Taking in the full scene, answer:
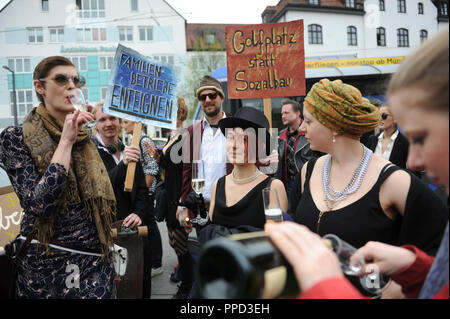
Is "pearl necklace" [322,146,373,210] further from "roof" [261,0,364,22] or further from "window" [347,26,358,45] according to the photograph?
"window" [347,26,358,45]

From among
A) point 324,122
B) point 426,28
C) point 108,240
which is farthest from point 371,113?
point 426,28

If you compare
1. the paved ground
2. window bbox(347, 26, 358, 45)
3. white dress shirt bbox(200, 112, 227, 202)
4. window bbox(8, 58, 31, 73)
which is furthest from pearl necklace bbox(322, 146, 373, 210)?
window bbox(347, 26, 358, 45)

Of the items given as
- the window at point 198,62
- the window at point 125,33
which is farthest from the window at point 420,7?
the window at point 125,33

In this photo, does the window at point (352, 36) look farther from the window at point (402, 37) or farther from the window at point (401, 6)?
the window at point (401, 6)

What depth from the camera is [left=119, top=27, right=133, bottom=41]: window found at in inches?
1405

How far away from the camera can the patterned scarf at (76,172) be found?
2105 mm

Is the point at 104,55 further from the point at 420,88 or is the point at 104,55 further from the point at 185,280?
the point at 420,88

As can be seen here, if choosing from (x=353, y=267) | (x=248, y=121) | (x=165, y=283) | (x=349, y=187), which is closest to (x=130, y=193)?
(x=248, y=121)

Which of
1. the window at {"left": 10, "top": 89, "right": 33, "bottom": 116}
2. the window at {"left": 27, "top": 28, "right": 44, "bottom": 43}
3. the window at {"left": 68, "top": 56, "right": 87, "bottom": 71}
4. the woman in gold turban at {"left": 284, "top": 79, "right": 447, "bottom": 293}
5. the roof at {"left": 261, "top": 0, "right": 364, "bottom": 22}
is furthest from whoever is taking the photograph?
the roof at {"left": 261, "top": 0, "right": 364, "bottom": 22}

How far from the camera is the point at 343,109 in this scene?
2.06m

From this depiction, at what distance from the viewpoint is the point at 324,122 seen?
7.02 feet

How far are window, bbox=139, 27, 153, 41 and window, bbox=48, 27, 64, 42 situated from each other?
7.28 m

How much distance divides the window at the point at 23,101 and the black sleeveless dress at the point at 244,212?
32724mm

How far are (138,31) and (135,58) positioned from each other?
35.4m
